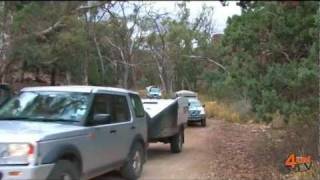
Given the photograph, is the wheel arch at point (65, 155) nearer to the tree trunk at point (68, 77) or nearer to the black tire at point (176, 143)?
the black tire at point (176, 143)

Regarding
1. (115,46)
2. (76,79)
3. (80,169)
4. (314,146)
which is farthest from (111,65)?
(80,169)

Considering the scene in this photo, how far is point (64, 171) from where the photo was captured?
8914 millimetres

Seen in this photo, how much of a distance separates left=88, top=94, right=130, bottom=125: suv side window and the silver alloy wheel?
0.79 m

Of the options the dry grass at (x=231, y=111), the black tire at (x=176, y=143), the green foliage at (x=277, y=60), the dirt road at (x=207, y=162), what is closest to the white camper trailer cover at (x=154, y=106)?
the black tire at (x=176, y=143)

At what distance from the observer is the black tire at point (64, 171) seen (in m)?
8.64

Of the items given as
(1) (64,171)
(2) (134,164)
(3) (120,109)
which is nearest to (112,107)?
(3) (120,109)

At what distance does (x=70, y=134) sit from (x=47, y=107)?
3.60ft

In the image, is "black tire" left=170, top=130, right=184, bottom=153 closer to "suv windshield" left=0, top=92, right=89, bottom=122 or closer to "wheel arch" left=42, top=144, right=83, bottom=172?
"suv windshield" left=0, top=92, right=89, bottom=122

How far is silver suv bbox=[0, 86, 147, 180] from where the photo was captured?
842 cm

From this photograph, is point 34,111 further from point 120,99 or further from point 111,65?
point 111,65

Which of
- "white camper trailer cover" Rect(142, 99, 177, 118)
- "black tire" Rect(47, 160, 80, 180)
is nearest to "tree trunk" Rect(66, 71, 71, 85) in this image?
"white camper trailer cover" Rect(142, 99, 177, 118)

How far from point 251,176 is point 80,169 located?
4.78 m

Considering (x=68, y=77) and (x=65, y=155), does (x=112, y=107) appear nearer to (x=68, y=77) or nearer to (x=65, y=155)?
(x=65, y=155)

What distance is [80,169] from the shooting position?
9570 millimetres
